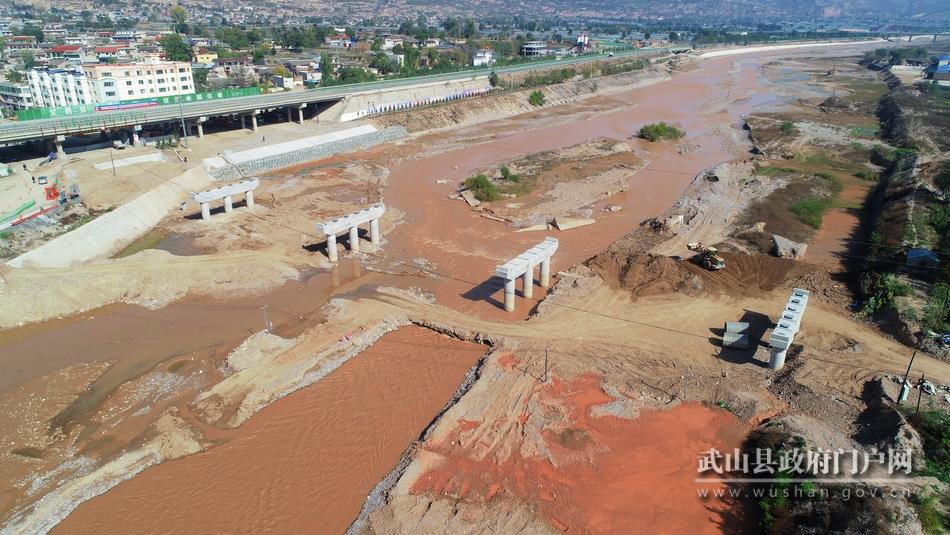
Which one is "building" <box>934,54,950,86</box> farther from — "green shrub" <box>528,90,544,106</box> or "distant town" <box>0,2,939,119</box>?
"green shrub" <box>528,90,544,106</box>

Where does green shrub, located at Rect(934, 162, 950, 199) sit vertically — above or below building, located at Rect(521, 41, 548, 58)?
below

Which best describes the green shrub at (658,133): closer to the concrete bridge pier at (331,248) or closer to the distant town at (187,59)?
the distant town at (187,59)

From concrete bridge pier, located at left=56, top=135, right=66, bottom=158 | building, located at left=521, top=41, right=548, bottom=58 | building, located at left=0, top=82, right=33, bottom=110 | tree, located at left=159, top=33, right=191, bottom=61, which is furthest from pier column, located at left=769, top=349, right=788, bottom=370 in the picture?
building, located at left=521, top=41, right=548, bottom=58

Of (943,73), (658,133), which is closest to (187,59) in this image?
(658,133)

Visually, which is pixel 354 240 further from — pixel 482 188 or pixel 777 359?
pixel 777 359

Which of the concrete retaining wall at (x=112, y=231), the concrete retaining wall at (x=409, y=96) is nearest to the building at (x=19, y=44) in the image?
the concrete retaining wall at (x=409, y=96)
